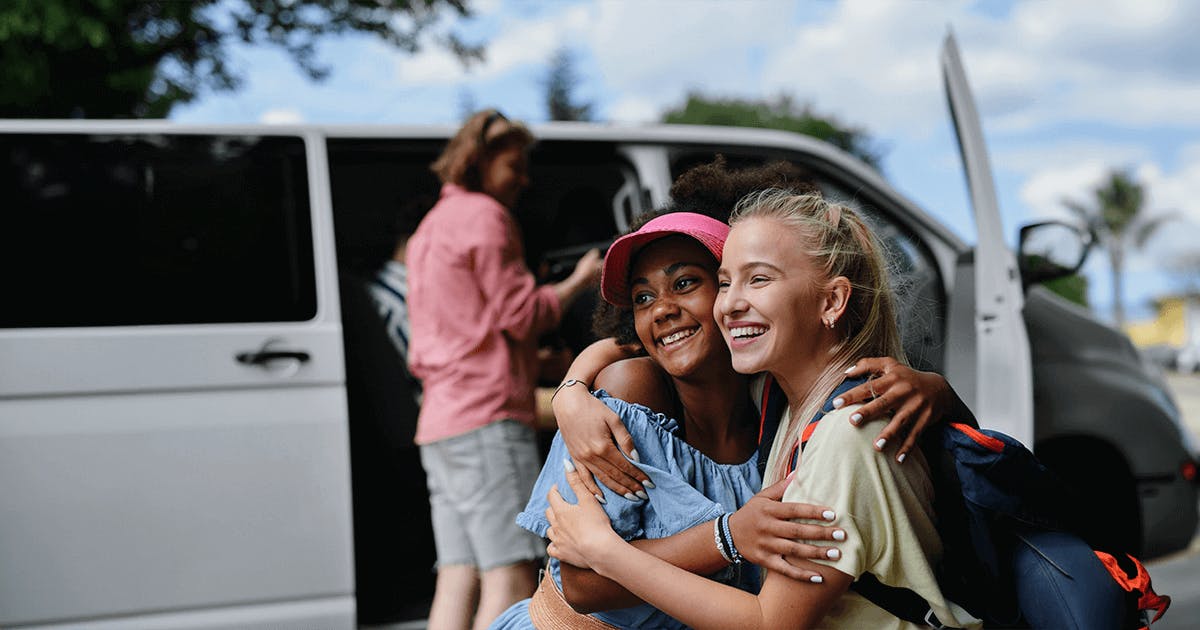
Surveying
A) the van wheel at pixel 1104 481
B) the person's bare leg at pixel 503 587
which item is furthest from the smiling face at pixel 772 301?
the van wheel at pixel 1104 481

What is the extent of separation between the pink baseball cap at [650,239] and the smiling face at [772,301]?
0.10m

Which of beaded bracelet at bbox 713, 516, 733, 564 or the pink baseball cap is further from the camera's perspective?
the pink baseball cap

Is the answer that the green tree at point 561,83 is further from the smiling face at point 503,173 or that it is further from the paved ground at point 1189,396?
the smiling face at point 503,173

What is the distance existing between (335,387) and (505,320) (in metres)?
0.58

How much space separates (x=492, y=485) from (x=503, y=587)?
0.28 meters

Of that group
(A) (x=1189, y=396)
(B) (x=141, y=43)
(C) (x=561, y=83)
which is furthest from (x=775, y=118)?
(B) (x=141, y=43)

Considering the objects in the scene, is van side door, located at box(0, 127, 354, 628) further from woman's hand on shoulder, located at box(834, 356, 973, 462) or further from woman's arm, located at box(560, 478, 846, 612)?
woman's hand on shoulder, located at box(834, 356, 973, 462)

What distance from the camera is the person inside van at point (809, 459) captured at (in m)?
1.20

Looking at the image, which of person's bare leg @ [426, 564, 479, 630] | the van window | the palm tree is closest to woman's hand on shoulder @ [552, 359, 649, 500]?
person's bare leg @ [426, 564, 479, 630]

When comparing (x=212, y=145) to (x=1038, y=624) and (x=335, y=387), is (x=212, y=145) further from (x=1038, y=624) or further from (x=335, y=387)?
(x=1038, y=624)

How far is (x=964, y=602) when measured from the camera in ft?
4.24

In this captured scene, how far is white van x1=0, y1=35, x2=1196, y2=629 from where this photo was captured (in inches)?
112

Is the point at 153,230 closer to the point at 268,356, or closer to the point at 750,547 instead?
the point at 268,356

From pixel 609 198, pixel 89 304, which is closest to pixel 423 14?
pixel 609 198
